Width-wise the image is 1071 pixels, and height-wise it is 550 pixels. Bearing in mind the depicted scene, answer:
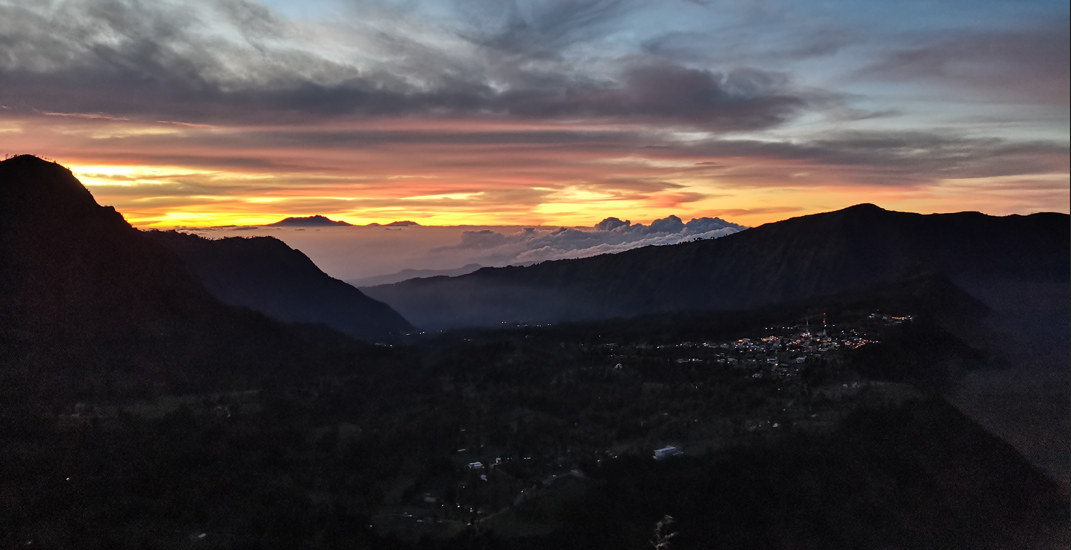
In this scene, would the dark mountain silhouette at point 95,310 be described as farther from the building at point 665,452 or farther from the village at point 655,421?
the building at point 665,452

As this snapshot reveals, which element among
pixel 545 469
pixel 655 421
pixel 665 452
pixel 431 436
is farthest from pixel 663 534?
pixel 431 436

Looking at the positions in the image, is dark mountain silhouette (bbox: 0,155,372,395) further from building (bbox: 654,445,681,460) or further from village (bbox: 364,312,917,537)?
building (bbox: 654,445,681,460)

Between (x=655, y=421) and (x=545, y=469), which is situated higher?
(x=655, y=421)

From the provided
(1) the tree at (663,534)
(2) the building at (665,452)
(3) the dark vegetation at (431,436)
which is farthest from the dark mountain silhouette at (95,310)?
(1) the tree at (663,534)

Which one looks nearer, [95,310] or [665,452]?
[665,452]

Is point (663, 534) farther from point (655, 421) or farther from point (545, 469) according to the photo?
point (655, 421)

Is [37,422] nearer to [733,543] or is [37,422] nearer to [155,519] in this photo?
[155,519]
